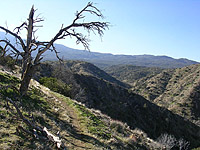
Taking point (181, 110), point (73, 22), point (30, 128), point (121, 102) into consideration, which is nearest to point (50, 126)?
point (30, 128)

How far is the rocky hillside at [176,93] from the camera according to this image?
7250 cm

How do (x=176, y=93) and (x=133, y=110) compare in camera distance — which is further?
(x=176, y=93)

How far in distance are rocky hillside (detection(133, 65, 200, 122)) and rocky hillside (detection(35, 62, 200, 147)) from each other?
1429 centimetres

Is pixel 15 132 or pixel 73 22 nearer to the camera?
pixel 15 132

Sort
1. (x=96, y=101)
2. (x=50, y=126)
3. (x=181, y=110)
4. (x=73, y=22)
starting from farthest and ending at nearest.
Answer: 1. (x=181, y=110)
2. (x=96, y=101)
3. (x=73, y=22)
4. (x=50, y=126)

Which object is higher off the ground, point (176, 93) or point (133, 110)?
point (176, 93)

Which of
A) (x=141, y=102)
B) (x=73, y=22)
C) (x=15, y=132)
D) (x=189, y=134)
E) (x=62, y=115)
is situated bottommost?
(x=189, y=134)

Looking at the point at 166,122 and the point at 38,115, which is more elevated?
the point at 38,115

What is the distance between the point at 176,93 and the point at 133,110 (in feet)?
136

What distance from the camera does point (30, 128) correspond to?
6.85 metres

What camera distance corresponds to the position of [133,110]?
5588cm

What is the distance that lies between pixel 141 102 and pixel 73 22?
54213 millimetres

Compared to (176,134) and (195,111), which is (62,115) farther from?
(195,111)

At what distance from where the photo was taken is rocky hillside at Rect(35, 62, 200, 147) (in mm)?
50500
